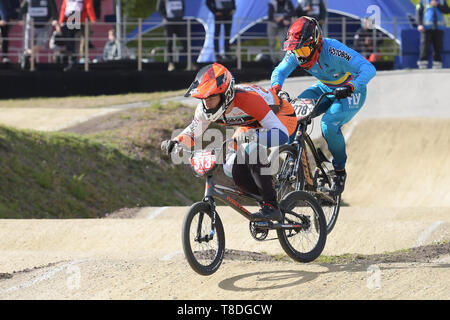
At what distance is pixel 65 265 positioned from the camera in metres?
8.30

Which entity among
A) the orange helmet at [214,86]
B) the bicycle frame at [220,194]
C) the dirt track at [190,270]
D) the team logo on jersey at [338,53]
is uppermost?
the team logo on jersey at [338,53]

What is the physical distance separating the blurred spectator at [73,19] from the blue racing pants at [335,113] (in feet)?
42.1

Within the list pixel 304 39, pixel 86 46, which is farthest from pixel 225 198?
pixel 86 46

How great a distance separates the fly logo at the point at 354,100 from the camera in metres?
9.62

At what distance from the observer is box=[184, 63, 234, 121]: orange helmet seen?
7328 millimetres

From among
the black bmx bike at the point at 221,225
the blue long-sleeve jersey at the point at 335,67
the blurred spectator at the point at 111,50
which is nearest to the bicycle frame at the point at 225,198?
the black bmx bike at the point at 221,225

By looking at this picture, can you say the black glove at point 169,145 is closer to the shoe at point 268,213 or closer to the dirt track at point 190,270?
the shoe at point 268,213

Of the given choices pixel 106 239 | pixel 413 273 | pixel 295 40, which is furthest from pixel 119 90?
pixel 413 273

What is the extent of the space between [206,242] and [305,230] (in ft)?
4.16

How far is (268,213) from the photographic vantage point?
7.80 m

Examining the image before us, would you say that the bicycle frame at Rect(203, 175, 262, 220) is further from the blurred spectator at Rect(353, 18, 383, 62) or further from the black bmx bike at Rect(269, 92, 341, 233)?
the blurred spectator at Rect(353, 18, 383, 62)

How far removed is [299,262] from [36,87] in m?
15.9

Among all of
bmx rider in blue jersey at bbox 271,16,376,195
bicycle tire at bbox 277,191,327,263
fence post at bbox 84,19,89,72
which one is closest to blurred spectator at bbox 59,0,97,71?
fence post at bbox 84,19,89,72
